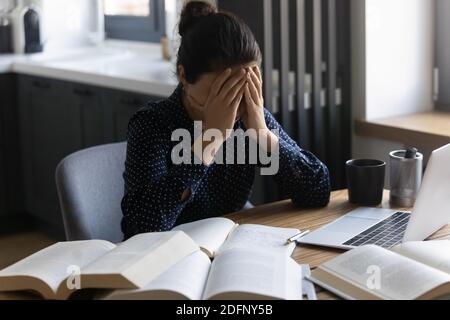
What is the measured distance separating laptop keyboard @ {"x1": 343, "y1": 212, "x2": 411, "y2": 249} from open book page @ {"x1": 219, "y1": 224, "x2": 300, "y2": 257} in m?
0.13

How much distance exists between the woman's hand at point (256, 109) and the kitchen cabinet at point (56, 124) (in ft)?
3.96

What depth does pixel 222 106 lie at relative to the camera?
1.74m

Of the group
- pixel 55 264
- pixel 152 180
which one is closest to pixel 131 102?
pixel 152 180

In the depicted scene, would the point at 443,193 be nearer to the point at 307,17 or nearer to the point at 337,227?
the point at 337,227

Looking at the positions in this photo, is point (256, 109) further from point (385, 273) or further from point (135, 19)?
point (135, 19)

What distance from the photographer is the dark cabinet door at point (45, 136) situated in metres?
3.53

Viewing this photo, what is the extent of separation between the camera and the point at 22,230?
3975 mm

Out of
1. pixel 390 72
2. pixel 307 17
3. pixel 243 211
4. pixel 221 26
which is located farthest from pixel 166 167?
pixel 390 72

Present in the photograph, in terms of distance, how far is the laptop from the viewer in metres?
1.50

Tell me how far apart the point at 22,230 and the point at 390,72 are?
211cm

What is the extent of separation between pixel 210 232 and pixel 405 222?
439mm

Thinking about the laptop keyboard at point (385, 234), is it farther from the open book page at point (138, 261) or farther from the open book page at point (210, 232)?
the open book page at point (138, 261)

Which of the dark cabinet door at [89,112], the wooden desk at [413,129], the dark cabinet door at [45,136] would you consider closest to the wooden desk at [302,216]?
the wooden desk at [413,129]

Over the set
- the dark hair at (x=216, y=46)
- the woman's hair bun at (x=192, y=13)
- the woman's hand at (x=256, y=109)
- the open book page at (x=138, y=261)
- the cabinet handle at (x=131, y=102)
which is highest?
the woman's hair bun at (x=192, y=13)
